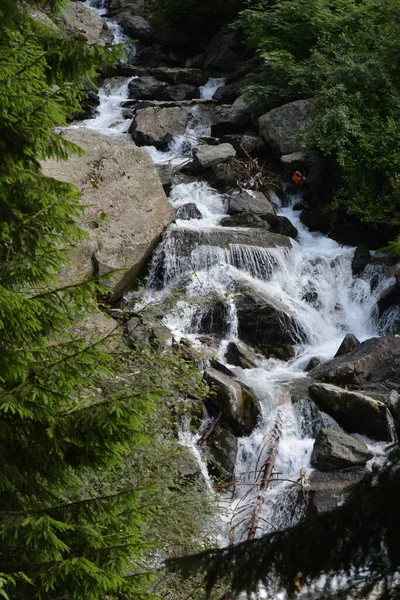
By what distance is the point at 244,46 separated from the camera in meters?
23.5

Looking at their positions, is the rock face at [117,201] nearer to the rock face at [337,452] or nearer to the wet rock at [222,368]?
the wet rock at [222,368]

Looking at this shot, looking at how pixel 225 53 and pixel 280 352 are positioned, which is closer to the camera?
pixel 280 352

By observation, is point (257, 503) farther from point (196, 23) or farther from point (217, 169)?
point (196, 23)

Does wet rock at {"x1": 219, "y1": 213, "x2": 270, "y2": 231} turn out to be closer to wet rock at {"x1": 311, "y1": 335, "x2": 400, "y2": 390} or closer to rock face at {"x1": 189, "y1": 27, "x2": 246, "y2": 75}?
wet rock at {"x1": 311, "y1": 335, "x2": 400, "y2": 390}

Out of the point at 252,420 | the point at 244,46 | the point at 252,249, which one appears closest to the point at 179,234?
the point at 252,249

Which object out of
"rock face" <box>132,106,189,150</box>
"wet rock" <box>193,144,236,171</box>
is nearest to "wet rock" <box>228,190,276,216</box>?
"wet rock" <box>193,144,236,171</box>

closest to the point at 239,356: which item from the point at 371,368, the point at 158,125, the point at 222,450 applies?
the point at 371,368

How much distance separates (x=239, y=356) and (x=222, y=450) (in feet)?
8.29

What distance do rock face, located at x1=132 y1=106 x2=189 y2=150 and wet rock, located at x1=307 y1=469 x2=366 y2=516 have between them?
11099 millimetres

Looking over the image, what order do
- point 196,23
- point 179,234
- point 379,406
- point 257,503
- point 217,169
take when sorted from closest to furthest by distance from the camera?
point 257,503
point 379,406
point 179,234
point 217,169
point 196,23

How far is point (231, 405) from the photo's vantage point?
32.9 ft

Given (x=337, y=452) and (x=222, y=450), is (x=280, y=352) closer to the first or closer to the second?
(x=222, y=450)

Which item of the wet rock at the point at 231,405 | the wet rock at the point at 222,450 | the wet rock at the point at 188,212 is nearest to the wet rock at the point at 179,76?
the wet rock at the point at 188,212

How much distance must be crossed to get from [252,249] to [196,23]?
47.6 feet
